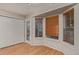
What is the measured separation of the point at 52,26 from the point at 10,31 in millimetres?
1877

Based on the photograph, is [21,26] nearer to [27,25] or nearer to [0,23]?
[27,25]

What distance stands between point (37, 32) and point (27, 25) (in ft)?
2.70

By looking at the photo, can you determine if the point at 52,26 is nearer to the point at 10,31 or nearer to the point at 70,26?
the point at 70,26

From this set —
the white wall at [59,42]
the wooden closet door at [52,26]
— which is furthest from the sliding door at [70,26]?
the wooden closet door at [52,26]

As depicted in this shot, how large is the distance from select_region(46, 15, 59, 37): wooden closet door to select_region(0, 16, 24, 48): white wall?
1532mm

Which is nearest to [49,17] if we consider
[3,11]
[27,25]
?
[27,25]

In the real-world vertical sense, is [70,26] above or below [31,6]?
below

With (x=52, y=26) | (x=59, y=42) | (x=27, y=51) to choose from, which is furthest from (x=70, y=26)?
(x=27, y=51)

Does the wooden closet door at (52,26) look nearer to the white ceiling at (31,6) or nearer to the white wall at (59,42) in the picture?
the white wall at (59,42)

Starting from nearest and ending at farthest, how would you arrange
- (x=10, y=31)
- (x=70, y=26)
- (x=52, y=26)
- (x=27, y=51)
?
(x=70, y=26)
(x=27, y=51)
(x=52, y=26)
(x=10, y=31)

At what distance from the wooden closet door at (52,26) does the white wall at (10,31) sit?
1.53m

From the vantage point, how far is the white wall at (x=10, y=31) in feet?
11.8

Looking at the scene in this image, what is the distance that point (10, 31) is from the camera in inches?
160

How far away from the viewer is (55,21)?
12.0 feet
